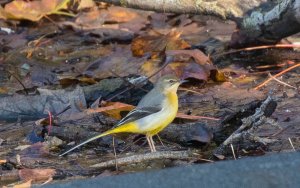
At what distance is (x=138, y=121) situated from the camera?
236 inches

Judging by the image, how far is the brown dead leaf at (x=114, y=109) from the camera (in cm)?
636

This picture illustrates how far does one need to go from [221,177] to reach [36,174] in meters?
1.89

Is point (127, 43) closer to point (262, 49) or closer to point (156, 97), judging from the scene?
point (262, 49)

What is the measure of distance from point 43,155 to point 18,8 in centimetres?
473

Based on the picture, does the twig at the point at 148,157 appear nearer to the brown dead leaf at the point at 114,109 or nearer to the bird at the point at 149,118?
the bird at the point at 149,118

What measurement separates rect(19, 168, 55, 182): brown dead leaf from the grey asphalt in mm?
1493

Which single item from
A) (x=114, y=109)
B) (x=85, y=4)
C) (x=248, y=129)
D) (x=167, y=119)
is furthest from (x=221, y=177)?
(x=85, y=4)

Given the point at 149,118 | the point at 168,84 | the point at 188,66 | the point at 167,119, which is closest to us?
the point at 167,119

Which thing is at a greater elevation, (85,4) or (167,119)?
(85,4)

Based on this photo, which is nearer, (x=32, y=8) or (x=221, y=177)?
(x=221, y=177)

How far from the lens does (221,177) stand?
372 centimetres

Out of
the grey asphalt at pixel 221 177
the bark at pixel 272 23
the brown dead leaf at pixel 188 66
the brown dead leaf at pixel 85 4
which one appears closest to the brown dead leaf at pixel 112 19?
Result: the brown dead leaf at pixel 85 4

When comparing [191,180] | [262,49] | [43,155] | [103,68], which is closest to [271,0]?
[262,49]

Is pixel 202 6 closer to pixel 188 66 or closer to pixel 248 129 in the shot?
pixel 188 66
